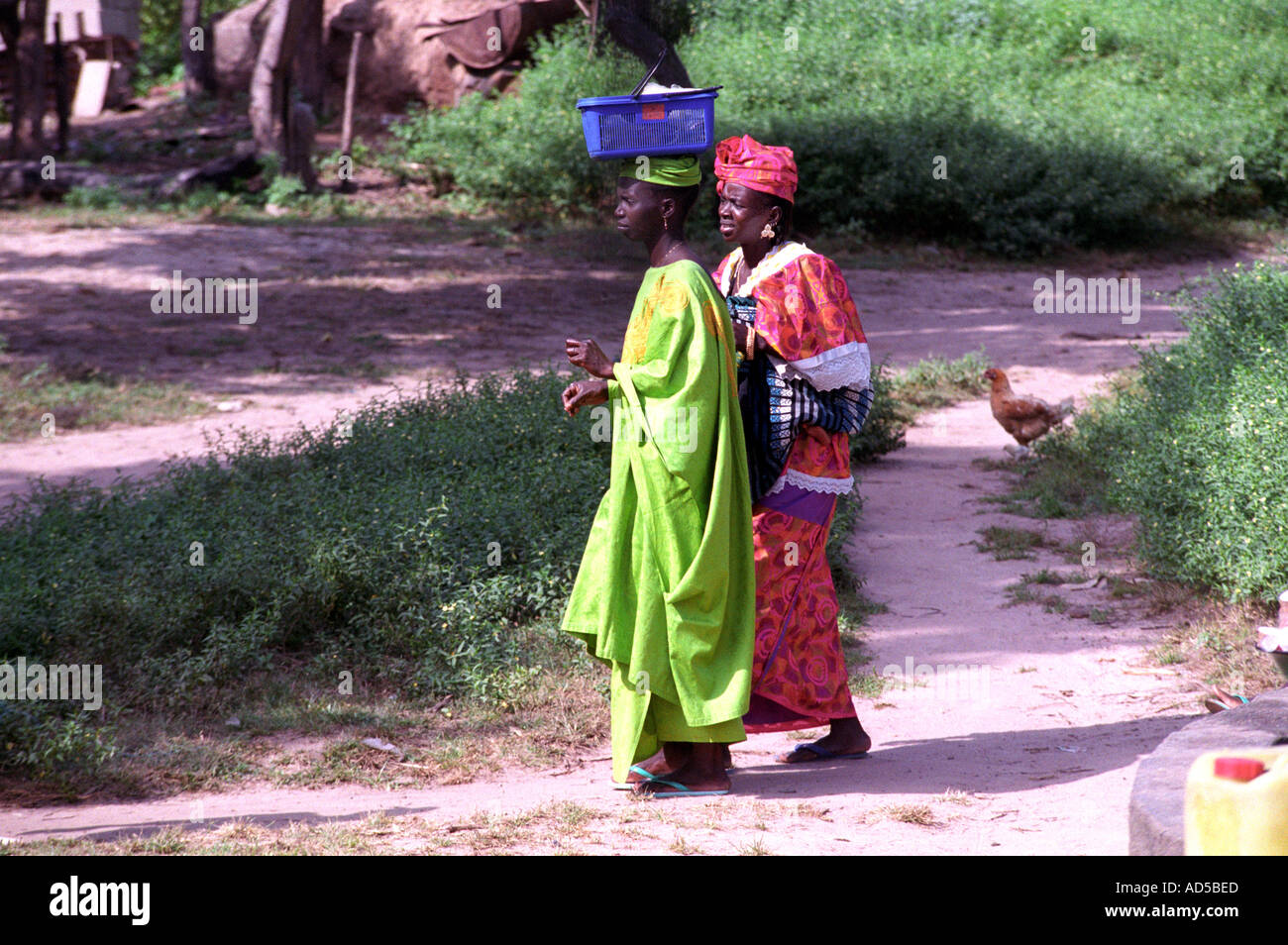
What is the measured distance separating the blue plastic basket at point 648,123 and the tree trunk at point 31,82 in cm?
1540

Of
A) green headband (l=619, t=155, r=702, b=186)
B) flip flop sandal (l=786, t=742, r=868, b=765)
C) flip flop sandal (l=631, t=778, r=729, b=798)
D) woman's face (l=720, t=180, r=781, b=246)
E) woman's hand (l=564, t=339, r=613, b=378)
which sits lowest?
flip flop sandal (l=786, t=742, r=868, b=765)

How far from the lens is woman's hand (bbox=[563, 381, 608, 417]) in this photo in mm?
3881

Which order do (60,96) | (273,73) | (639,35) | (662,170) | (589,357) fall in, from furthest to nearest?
(60,96)
(273,73)
(639,35)
(662,170)
(589,357)

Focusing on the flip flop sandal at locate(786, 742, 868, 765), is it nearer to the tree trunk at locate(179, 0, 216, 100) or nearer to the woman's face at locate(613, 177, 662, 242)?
the woman's face at locate(613, 177, 662, 242)

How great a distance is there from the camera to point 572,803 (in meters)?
3.95

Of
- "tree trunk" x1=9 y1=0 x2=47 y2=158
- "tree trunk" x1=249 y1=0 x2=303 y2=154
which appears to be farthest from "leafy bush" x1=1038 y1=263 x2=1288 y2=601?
"tree trunk" x1=9 y1=0 x2=47 y2=158

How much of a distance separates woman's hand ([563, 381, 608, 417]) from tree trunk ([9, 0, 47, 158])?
15.5 m

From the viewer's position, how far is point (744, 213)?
4168 millimetres

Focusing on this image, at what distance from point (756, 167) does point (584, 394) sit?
37.1 inches

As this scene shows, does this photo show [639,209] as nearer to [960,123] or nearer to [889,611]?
[889,611]

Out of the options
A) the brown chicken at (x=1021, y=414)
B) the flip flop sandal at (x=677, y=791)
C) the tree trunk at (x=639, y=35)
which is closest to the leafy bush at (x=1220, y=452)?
the brown chicken at (x=1021, y=414)

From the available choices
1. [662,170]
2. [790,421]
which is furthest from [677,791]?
[662,170]

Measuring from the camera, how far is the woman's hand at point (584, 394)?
388 centimetres
